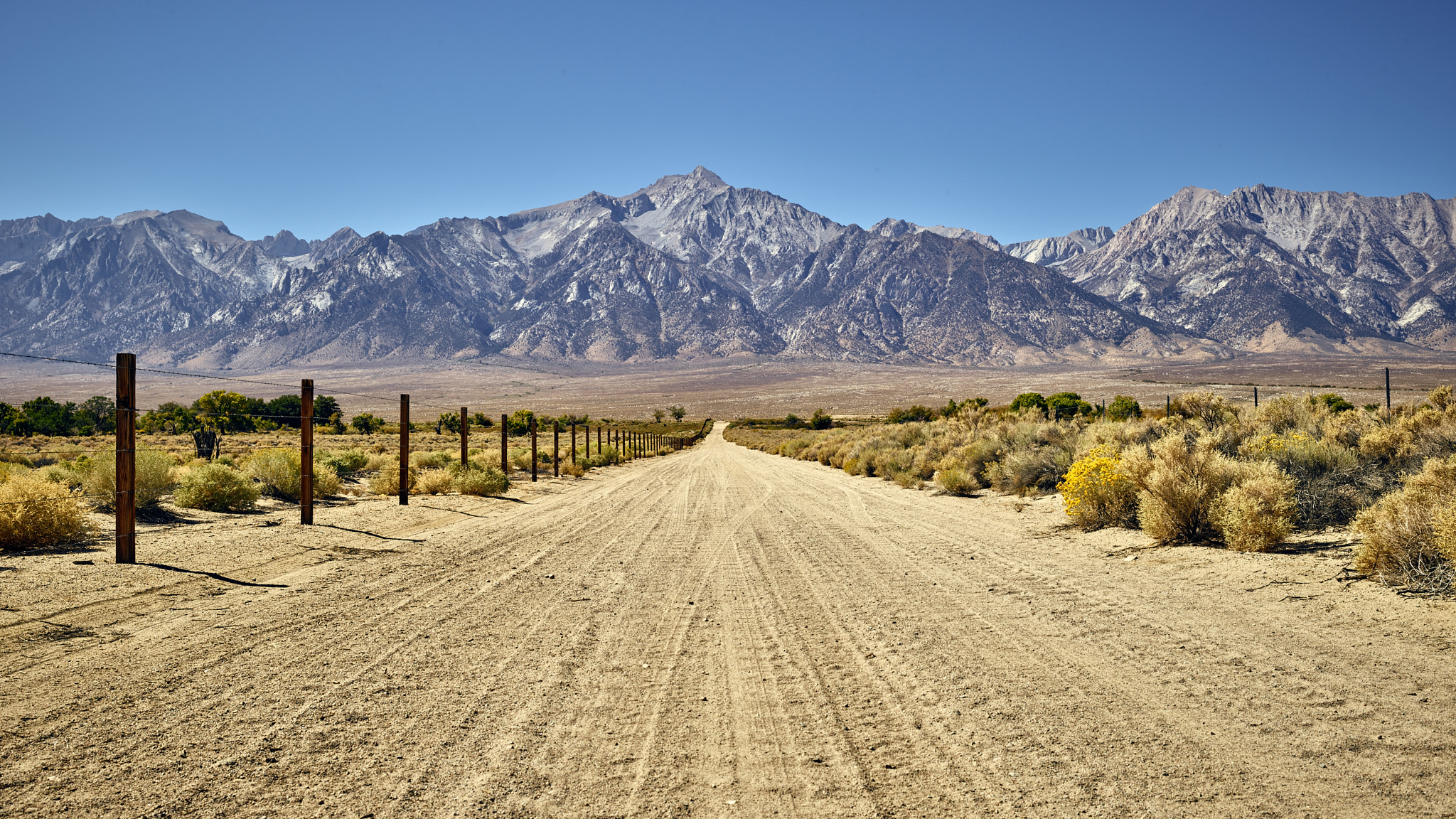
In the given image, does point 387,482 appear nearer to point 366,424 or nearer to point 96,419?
point 96,419

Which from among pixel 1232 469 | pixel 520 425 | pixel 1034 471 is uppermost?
pixel 1232 469

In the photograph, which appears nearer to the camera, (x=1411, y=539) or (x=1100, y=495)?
(x=1411, y=539)

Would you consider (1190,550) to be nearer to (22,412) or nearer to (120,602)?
(120,602)

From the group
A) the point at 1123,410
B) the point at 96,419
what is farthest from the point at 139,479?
the point at 96,419

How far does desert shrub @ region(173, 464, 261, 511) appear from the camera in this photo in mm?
13406

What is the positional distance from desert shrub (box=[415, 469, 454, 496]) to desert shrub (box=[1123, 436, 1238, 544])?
15.5m

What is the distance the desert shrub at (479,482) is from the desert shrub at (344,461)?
2977 millimetres

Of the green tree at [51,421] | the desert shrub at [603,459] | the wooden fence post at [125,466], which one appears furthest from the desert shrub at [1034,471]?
the green tree at [51,421]

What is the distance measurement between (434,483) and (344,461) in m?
3.78

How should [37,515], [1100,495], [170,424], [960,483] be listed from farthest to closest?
1. [170,424]
2. [960,483]
3. [1100,495]
4. [37,515]

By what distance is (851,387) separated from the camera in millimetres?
172125

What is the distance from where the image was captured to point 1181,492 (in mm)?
9844

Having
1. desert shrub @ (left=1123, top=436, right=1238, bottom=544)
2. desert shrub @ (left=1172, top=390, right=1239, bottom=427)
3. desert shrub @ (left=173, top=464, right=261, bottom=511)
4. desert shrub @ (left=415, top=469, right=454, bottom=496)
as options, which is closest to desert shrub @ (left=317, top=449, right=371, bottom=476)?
desert shrub @ (left=415, top=469, right=454, bottom=496)

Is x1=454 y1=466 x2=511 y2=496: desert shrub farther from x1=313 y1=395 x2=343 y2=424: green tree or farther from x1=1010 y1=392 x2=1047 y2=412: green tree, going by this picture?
x1=313 y1=395 x2=343 y2=424: green tree
